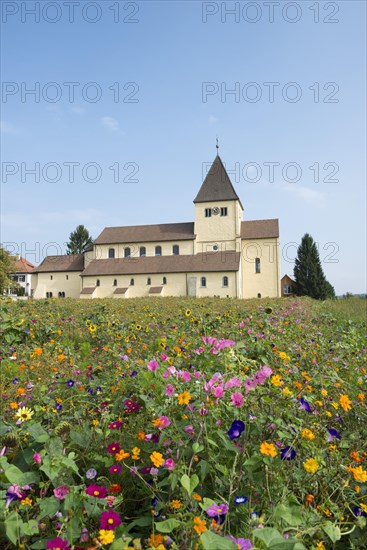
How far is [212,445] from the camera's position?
2113mm

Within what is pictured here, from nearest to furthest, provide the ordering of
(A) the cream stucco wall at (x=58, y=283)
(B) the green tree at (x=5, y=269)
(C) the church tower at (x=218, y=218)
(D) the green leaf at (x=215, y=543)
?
(D) the green leaf at (x=215, y=543) → (B) the green tree at (x=5, y=269) → (C) the church tower at (x=218, y=218) → (A) the cream stucco wall at (x=58, y=283)

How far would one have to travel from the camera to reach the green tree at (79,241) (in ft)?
254

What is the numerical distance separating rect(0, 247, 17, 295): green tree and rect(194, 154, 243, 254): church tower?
2193 centimetres

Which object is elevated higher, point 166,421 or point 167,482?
point 166,421

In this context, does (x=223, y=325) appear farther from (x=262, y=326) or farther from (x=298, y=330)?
(x=298, y=330)

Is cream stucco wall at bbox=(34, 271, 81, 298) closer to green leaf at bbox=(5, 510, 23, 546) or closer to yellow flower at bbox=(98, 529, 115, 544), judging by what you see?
green leaf at bbox=(5, 510, 23, 546)

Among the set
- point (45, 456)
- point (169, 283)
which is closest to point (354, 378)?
point (45, 456)

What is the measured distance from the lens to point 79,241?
255 feet

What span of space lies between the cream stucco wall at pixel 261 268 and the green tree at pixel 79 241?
3915 cm

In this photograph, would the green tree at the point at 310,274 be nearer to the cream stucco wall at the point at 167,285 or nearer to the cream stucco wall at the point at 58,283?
the cream stucco wall at the point at 167,285

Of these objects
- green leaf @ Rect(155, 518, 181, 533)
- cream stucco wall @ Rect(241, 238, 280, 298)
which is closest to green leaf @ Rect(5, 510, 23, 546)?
green leaf @ Rect(155, 518, 181, 533)

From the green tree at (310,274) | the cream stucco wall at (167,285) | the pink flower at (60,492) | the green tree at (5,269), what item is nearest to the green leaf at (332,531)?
the pink flower at (60,492)

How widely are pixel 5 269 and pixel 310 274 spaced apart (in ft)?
120

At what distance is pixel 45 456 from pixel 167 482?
0.61 meters
